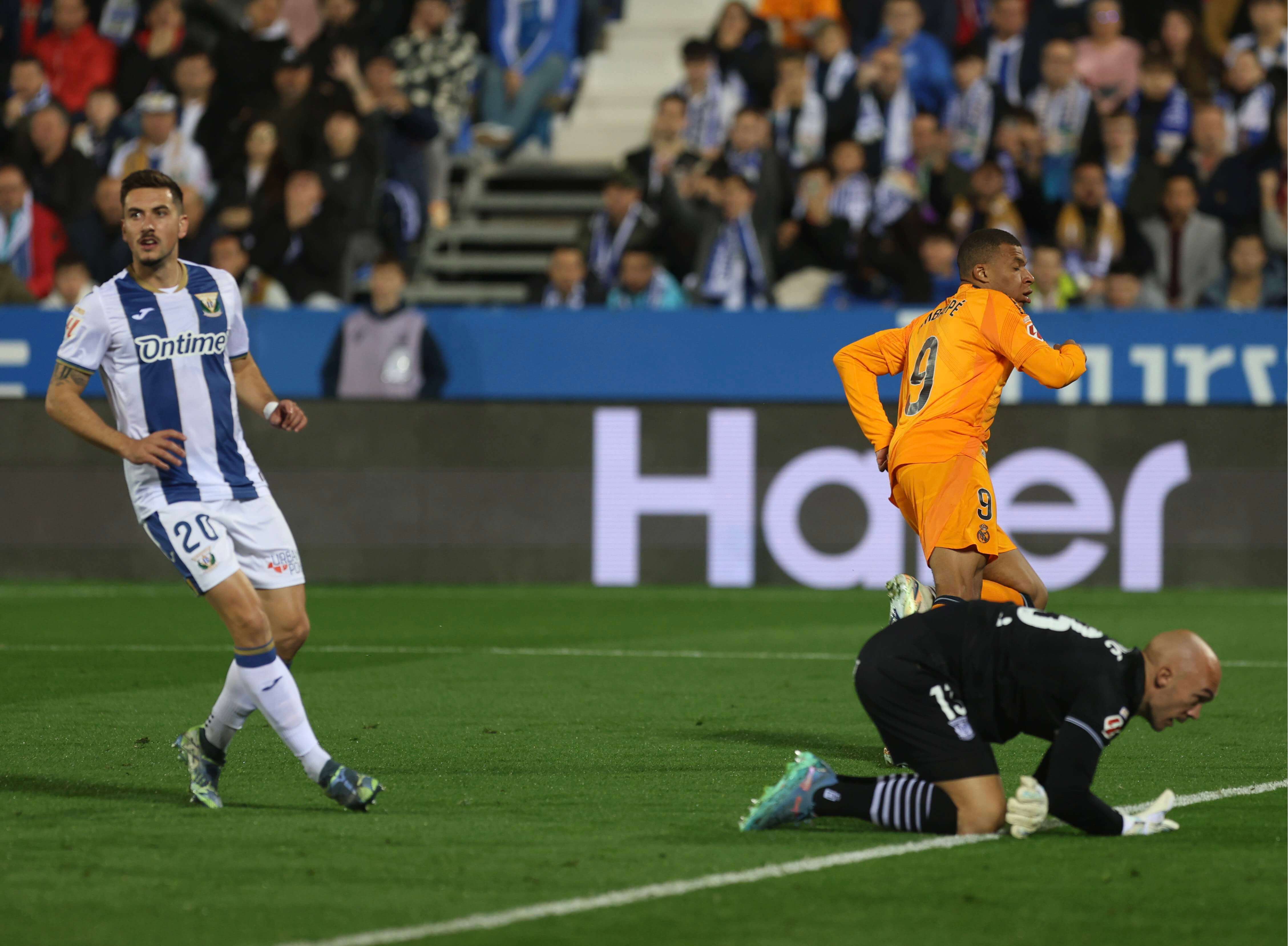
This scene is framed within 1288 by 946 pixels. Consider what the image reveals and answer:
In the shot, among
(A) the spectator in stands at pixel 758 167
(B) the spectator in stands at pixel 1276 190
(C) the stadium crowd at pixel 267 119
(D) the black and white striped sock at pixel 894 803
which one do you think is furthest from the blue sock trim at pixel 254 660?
(B) the spectator in stands at pixel 1276 190

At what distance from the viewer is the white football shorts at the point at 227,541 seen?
6203 millimetres

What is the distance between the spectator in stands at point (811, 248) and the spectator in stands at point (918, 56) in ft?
5.86

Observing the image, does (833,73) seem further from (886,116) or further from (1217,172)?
(1217,172)

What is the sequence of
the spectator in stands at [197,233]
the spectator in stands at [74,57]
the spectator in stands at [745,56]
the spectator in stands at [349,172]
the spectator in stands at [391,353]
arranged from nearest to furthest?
the spectator in stands at [391,353] → the spectator in stands at [197,233] → the spectator in stands at [349,172] → the spectator in stands at [745,56] → the spectator in stands at [74,57]

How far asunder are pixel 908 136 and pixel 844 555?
4.83 meters

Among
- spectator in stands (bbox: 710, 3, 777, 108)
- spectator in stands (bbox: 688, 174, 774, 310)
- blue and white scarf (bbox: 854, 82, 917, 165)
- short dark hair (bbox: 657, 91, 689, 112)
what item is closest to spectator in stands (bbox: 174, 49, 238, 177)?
short dark hair (bbox: 657, 91, 689, 112)

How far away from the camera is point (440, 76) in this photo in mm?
18500

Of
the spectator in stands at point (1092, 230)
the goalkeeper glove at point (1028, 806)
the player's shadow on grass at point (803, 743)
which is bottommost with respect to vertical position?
the player's shadow on grass at point (803, 743)

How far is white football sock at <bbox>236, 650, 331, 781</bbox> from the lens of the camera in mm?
6066

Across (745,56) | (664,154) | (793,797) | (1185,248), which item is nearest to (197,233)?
(664,154)

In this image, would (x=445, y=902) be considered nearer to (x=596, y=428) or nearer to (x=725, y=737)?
(x=725, y=737)

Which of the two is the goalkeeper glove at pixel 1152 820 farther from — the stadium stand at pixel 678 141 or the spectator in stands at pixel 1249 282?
the spectator in stands at pixel 1249 282

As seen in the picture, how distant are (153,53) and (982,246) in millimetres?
14301

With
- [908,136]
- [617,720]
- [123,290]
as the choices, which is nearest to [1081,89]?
[908,136]
